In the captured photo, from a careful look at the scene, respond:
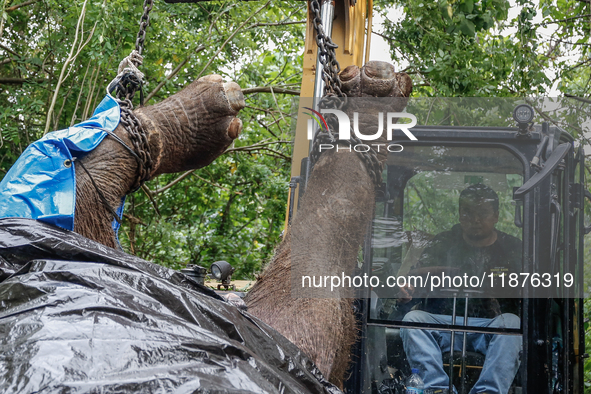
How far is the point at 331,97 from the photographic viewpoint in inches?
92.7

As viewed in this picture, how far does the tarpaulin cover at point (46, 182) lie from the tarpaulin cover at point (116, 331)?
0.11 meters

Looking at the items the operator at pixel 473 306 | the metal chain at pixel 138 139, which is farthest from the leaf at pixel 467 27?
the metal chain at pixel 138 139

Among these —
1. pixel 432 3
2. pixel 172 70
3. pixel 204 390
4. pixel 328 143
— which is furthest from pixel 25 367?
pixel 172 70

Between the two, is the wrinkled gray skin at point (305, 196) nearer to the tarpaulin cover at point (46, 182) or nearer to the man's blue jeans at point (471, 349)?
the tarpaulin cover at point (46, 182)

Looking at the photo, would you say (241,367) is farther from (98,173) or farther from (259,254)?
(259,254)

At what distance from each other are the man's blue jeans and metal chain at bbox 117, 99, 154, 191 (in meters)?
1.46

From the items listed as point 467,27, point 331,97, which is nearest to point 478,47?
point 467,27

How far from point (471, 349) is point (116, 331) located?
2052 mm

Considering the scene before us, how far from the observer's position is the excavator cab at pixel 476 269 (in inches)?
112

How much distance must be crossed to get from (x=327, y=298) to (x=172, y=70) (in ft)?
18.7

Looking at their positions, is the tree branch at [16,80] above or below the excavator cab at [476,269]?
above

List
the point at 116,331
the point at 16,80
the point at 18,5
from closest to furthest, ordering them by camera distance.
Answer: the point at 116,331
the point at 18,5
the point at 16,80

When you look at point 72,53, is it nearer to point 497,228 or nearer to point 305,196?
point 305,196

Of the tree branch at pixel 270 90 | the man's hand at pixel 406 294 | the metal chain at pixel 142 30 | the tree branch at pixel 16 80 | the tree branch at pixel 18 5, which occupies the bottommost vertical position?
the man's hand at pixel 406 294
